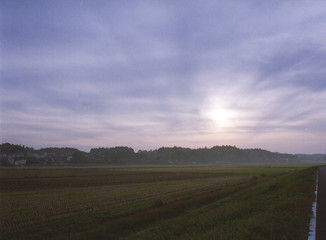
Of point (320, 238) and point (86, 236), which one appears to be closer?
point (320, 238)

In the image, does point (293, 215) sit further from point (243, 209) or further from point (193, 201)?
point (193, 201)

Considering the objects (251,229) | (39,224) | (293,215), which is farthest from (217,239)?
(39,224)

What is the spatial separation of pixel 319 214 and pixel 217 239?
7.05m

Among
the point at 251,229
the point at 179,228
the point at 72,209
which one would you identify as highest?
the point at 251,229

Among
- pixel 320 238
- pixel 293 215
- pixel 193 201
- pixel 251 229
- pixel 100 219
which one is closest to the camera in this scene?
pixel 320 238

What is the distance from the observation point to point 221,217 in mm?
13578

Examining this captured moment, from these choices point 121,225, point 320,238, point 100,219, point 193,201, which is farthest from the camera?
point 193,201

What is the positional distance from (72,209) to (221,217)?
477 inches

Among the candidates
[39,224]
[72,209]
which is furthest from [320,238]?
[72,209]

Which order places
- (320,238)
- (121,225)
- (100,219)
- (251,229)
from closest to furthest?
(320,238), (251,229), (121,225), (100,219)

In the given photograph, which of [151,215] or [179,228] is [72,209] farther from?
[179,228]

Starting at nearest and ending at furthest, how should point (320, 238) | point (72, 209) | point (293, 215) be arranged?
point (320, 238) → point (293, 215) → point (72, 209)

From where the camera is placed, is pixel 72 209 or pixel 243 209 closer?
pixel 243 209

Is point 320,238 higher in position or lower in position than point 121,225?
higher
